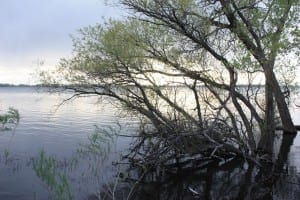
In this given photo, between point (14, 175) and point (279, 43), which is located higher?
point (279, 43)

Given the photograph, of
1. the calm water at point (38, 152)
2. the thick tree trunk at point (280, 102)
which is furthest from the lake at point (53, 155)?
the thick tree trunk at point (280, 102)

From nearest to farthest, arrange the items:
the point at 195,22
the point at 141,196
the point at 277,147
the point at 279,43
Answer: the point at 141,196
the point at 279,43
the point at 195,22
the point at 277,147

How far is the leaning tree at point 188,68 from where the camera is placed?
16.9 meters

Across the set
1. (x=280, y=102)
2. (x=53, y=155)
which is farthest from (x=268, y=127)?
(x=53, y=155)

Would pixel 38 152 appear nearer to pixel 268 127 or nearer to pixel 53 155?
pixel 53 155

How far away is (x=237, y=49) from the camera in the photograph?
1869 cm

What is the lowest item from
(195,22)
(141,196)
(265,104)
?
(141,196)

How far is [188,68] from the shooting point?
20734mm

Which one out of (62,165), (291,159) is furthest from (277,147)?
(62,165)

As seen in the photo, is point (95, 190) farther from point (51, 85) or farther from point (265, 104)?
point (265, 104)

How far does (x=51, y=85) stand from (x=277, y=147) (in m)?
14.0

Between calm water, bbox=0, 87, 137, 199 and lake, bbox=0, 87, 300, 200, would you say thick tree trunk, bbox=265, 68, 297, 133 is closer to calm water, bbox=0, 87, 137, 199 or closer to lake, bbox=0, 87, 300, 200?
lake, bbox=0, 87, 300, 200

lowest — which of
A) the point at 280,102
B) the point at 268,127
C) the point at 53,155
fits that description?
the point at 53,155

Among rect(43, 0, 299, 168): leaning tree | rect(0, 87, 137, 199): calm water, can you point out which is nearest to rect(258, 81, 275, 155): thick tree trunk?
rect(43, 0, 299, 168): leaning tree
